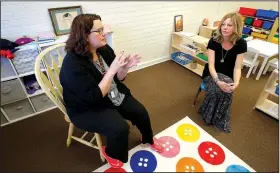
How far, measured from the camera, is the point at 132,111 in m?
1.34

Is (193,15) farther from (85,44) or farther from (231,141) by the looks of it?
(85,44)

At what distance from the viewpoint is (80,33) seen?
3.47 ft

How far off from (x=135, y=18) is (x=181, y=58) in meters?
1.11

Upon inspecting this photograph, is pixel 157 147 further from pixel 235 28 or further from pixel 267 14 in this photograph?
pixel 267 14

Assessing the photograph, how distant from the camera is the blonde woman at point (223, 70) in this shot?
1536mm

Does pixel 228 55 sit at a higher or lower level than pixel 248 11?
lower

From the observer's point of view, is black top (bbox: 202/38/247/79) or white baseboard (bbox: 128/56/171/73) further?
white baseboard (bbox: 128/56/171/73)

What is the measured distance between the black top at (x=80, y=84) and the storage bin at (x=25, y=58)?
698mm

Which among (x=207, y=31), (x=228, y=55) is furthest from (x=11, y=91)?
(x=207, y=31)

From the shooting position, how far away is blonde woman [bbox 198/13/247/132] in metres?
1.54

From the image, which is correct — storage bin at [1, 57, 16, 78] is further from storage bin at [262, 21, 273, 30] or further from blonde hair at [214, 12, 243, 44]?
storage bin at [262, 21, 273, 30]

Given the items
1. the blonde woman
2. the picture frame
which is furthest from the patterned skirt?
the picture frame

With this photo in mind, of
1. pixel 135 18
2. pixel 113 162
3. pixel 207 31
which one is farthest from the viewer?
pixel 207 31

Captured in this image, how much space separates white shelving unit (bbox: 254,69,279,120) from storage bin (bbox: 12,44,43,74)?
241 cm
